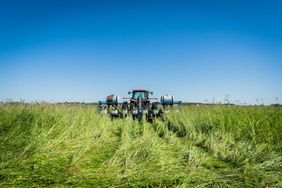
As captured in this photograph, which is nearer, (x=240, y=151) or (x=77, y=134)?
(x=240, y=151)

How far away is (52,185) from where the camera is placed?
290cm

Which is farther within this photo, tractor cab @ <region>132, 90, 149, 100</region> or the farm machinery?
tractor cab @ <region>132, 90, 149, 100</region>

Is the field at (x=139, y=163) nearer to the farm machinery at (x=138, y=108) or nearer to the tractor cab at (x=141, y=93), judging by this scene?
the farm machinery at (x=138, y=108)

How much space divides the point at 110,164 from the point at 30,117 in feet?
14.7

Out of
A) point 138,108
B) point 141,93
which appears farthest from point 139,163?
point 141,93

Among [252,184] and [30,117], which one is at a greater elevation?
[30,117]

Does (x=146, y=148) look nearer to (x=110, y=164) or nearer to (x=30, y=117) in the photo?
(x=110, y=164)

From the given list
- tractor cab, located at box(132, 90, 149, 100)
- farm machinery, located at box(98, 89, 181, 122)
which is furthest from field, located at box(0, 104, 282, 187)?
tractor cab, located at box(132, 90, 149, 100)

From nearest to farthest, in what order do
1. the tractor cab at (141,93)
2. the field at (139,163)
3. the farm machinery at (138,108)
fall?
the field at (139,163)
the farm machinery at (138,108)
the tractor cab at (141,93)

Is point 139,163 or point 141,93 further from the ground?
point 141,93

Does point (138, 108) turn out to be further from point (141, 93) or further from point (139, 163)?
point (139, 163)

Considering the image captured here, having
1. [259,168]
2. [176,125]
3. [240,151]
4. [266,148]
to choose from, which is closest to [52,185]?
[259,168]

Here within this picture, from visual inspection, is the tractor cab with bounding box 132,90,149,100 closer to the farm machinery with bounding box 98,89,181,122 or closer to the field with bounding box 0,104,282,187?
the farm machinery with bounding box 98,89,181,122

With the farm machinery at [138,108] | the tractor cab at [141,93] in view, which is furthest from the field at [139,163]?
the tractor cab at [141,93]
